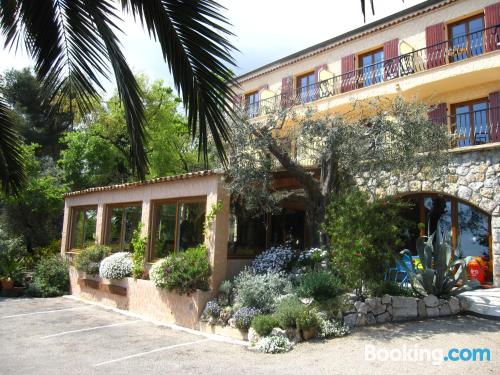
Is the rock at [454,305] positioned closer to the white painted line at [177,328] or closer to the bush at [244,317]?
the bush at [244,317]

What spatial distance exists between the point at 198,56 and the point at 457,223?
37.2 ft

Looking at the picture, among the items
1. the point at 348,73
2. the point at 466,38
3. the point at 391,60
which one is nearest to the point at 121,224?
the point at 348,73

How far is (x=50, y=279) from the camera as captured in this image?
14.6m

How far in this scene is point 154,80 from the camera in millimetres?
20438

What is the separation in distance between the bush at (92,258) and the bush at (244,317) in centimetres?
681

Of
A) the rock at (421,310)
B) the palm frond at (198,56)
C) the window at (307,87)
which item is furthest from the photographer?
the window at (307,87)

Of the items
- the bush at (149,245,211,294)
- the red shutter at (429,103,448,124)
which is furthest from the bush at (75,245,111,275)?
the red shutter at (429,103,448,124)

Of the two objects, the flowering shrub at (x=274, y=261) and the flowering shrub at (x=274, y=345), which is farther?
the flowering shrub at (x=274, y=261)

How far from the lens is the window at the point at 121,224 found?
12538 millimetres

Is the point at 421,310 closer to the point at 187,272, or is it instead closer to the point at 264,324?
the point at 264,324

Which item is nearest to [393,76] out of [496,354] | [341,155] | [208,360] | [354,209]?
[341,155]

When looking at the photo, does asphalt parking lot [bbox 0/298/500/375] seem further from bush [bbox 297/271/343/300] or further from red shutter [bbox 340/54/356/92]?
red shutter [bbox 340/54/356/92]

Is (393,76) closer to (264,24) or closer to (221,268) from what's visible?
(221,268)

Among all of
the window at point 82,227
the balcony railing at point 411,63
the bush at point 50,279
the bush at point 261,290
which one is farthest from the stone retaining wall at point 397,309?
the bush at point 50,279
